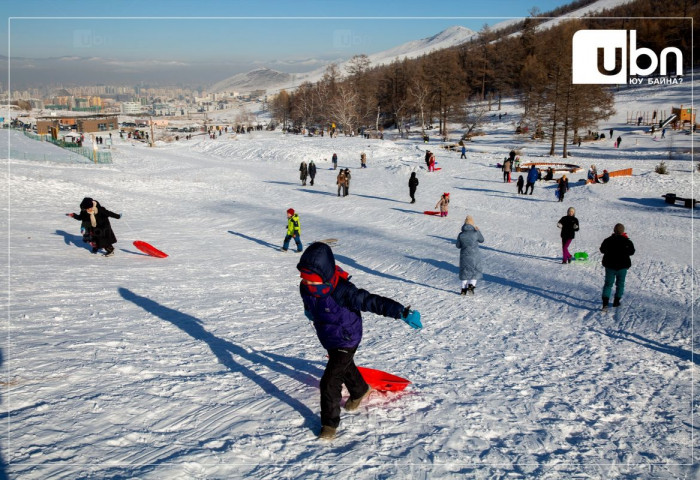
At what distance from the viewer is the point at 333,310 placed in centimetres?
386

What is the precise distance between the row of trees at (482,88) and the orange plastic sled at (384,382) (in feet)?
124

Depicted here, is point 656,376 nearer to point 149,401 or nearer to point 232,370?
point 232,370

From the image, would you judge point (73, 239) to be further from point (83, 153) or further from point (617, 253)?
point (83, 153)

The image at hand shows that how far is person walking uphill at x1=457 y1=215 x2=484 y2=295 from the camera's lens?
28.5 ft

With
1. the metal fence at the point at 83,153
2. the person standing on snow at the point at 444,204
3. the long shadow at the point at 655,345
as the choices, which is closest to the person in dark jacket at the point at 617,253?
the long shadow at the point at 655,345

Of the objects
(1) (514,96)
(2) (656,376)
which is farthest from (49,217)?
(1) (514,96)

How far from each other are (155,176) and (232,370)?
988 inches

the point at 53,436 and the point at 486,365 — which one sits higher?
the point at 53,436

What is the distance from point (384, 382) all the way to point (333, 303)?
161 centimetres

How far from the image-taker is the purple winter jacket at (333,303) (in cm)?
368

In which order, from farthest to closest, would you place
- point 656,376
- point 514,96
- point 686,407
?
point 514,96 → point 656,376 → point 686,407

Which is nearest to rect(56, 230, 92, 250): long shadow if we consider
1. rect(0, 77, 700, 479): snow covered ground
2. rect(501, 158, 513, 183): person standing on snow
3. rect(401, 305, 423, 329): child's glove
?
rect(0, 77, 700, 479): snow covered ground

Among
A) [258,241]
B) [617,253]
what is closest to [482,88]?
[258,241]

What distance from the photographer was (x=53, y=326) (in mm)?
6500
